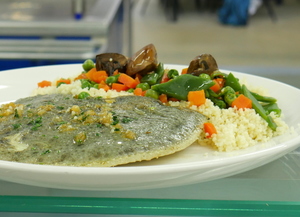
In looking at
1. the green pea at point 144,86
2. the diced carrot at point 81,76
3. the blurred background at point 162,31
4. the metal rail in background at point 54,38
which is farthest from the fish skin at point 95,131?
the metal rail in background at point 54,38

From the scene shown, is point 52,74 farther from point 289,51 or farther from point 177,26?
point 177,26

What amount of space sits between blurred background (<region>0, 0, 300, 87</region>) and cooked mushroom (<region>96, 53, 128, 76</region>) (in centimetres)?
80

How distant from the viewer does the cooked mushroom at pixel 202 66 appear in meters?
1.69

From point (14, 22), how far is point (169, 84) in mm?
2544

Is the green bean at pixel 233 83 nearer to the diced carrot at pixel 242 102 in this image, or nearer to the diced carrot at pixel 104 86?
the diced carrot at pixel 242 102

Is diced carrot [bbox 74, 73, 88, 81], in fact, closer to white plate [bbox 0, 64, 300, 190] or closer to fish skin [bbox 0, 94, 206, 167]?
fish skin [bbox 0, 94, 206, 167]

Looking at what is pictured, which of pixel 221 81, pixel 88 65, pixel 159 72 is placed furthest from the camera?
pixel 88 65

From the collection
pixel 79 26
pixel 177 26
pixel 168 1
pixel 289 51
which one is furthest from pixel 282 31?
pixel 79 26

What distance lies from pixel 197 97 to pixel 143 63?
314 millimetres

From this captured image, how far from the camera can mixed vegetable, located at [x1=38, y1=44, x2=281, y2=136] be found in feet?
5.01

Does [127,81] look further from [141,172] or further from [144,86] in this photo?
[141,172]

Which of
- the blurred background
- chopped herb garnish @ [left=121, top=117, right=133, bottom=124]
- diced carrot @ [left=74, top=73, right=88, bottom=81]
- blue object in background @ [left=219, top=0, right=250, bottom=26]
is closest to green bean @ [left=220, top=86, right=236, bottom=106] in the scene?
chopped herb garnish @ [left=121, top=117, right=133, bottom=124]

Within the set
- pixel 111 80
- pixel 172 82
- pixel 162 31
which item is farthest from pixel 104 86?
pixel 162 31

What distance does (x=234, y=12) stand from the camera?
9.41 metres
